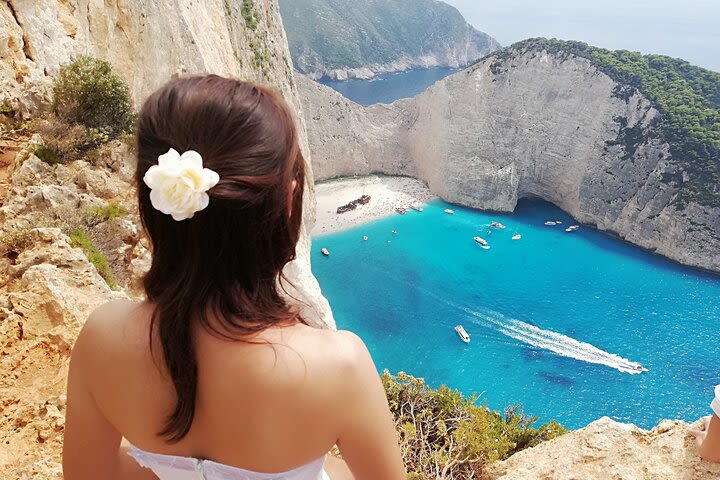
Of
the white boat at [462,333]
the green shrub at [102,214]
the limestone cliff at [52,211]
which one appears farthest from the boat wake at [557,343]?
the green shrub at [102,214]

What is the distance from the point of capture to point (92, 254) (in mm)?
4895

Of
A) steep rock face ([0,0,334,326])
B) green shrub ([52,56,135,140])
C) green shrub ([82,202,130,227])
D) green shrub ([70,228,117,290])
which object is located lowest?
green shrub ([70,228,117,290])

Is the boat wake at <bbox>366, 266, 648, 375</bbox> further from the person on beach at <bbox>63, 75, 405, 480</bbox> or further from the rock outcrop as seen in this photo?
the person on beach at <bbox>63, 75, 405, 480</bbox>

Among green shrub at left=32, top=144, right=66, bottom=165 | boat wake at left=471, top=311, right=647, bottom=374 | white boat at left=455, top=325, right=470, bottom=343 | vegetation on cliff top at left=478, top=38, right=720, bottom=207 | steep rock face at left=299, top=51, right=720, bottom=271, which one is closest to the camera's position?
green shrub at left=32, top=144, right=66, bottom=165

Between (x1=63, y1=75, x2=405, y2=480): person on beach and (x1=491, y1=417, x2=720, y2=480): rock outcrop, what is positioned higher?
(x1=63, y1=75, x2=405, y2=480): person on beach

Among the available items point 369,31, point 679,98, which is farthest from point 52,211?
point 369,31

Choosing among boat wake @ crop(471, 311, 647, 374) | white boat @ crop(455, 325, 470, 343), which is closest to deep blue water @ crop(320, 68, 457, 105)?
boat wake @ crop(471, 311, 647, 374)

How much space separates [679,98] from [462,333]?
79.7ft

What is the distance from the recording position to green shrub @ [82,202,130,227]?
17.2 ft

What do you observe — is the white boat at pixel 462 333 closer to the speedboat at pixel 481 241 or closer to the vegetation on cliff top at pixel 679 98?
the speedboat at pixel 481 241

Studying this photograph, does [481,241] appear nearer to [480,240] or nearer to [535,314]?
[480,240]

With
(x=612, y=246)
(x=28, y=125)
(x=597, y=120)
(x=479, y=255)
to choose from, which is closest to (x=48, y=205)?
(x=28, y=125)

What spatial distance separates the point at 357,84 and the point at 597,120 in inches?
1942

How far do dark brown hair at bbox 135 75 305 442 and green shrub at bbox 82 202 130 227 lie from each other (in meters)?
4.56
